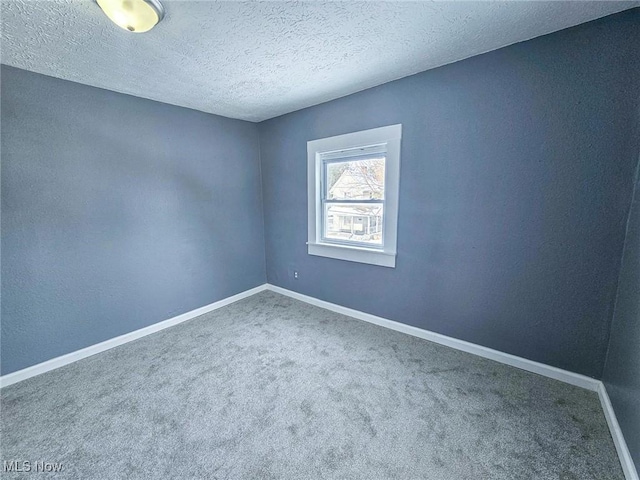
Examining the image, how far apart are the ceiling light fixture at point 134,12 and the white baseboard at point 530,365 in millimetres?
2878

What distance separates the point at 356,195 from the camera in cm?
289

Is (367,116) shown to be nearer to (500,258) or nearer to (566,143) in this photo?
(566,143)

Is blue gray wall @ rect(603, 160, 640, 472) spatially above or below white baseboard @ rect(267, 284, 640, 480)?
above

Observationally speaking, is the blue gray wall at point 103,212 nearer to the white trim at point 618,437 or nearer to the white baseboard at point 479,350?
the white baseboard at point 479,350

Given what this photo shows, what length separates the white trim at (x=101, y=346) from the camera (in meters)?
2.01

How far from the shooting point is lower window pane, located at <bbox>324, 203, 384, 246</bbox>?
279cm

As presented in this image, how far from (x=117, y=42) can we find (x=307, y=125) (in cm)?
184

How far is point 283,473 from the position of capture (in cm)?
129

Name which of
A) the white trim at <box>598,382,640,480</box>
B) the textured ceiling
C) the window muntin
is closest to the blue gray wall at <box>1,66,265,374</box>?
the textured ceiling

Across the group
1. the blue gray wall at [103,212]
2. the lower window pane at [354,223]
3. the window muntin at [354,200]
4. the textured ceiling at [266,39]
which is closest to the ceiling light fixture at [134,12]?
the textured ceiling at [266,39]

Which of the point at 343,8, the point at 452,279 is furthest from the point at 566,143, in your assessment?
the point at 343,8

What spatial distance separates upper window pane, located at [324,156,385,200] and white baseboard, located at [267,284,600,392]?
52.2 inches

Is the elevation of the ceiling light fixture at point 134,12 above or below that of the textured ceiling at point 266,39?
below

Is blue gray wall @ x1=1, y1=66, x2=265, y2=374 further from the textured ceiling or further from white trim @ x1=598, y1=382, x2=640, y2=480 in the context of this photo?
white trim @ x1=598, y1=382, x2=640, y2=480
